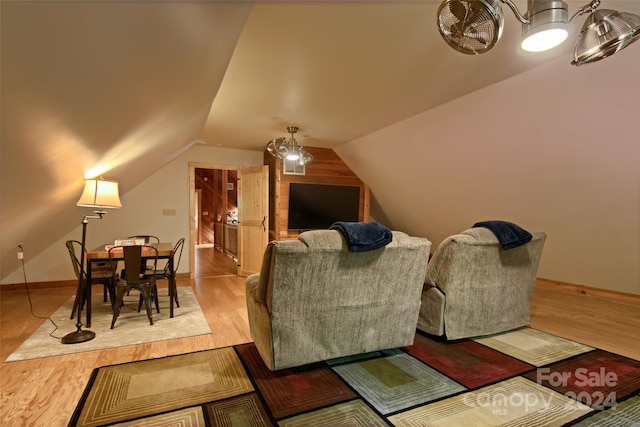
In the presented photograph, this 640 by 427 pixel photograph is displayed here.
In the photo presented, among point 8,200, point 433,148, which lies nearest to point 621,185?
point 433,148

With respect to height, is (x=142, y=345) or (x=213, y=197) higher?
(x=213, y=197)

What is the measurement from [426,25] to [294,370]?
258cm

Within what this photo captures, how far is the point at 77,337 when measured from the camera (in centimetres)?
271

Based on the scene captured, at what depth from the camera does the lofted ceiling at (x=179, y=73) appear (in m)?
1.17

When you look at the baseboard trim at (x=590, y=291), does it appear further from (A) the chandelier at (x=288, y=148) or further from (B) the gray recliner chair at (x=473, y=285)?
(A) the chandelier at (x=288, y=148)

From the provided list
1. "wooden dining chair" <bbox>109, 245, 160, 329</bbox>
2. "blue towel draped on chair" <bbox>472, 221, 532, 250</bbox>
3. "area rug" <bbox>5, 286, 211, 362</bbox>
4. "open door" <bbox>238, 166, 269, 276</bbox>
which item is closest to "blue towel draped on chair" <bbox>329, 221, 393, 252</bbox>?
"blue towel draped on chair" <bbox>472, 221, 532, 250</bbox>

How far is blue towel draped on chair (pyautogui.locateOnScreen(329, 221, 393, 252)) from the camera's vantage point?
2051 millimetres

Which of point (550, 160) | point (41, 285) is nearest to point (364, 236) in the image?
point (550, 160)

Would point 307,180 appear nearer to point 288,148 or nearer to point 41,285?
point 288,148

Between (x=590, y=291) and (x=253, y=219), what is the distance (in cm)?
532

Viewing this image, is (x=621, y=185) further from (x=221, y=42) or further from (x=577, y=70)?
(x=221, y=42)

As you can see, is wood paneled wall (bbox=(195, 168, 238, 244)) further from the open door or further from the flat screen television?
the flat screen television

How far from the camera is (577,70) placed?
2.52 meters

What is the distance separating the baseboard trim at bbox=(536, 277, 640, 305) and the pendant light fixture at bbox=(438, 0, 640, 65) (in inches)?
152
